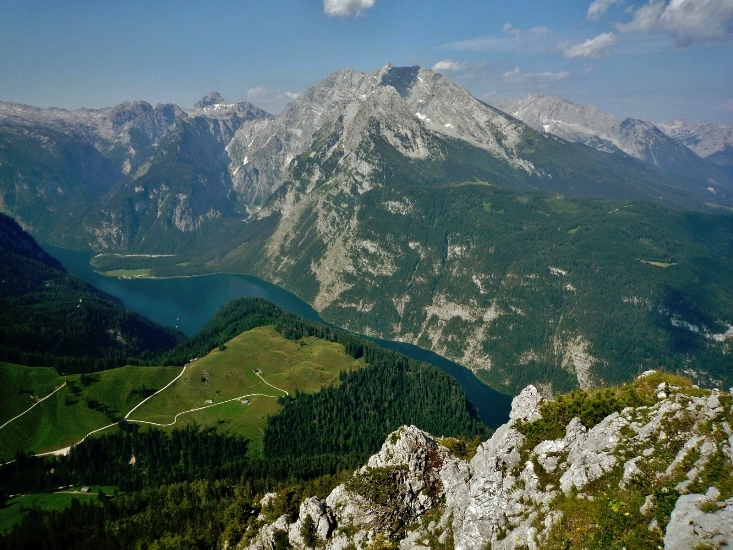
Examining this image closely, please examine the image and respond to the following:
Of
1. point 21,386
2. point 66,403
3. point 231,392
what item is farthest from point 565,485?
point 21,386

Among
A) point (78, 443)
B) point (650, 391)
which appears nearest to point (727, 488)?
point (650, 391)

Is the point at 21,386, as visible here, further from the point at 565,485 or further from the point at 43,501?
the point at 565,485

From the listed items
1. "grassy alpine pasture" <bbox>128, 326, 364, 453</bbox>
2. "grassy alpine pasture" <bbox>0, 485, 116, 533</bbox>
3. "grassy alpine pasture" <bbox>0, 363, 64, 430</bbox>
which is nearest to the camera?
"grassy alpine pasture" <bbox>0, 485, 116, 533</bbox>

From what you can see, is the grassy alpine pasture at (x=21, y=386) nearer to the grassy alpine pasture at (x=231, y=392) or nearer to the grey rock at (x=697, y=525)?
the grassy alpine pasture at (x=231, y=392)

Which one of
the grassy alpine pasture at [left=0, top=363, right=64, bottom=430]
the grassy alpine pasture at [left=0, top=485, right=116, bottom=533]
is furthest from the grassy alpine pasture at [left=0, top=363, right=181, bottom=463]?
the grassy alpine pasture at [left=0, top=485, right=116, bottom=533]

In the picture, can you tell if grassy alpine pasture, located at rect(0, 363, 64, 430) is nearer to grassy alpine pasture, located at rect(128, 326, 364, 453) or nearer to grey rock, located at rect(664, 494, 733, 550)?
grassy alpine pasture, located at rect(128, 326, 364, 453)

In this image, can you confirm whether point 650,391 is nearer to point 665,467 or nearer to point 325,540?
point 665,467

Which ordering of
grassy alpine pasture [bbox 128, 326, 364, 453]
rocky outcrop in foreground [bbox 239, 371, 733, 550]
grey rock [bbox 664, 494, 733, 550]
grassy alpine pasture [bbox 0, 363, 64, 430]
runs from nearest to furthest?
grey rock [bbox 664, 494, 733, 550]
rocky outcrop in foreground [bbox 239, 371, 733, 550]
grassy alpine pasture [bbox 0, 363, 64, 430]
grassy alpine pasture [bbox 128, 326, 364, 453]
